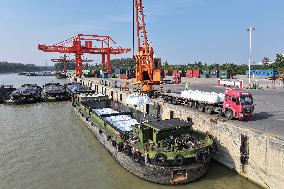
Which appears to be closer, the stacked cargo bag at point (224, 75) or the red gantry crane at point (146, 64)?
the red gantry crane at point (146, 64)

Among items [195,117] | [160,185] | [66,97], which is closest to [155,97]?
[195,117]

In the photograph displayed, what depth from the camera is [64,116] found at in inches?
1629

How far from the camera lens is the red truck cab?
940 inches

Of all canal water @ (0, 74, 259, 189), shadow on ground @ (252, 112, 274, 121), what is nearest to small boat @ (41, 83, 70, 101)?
canal water @ (0, 74, 259, 189)

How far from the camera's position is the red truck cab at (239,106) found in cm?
2388

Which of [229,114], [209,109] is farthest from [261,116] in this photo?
[209,109]

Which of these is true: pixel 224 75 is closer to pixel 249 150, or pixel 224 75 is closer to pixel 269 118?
pixel 269 118

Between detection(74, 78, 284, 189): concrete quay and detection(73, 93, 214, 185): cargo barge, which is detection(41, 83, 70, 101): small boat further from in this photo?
detection(74, 78, 284, 189): concrete quay

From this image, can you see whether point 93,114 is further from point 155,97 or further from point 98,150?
point 155,97

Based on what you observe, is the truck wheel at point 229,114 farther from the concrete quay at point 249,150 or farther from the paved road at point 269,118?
the concrete quay at point 249,150

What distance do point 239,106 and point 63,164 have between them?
44.9 feet

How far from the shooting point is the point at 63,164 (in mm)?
22000

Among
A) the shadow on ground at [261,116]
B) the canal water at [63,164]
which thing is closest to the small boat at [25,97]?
the canal water at [63,164]

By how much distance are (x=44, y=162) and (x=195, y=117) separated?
11981 mm
